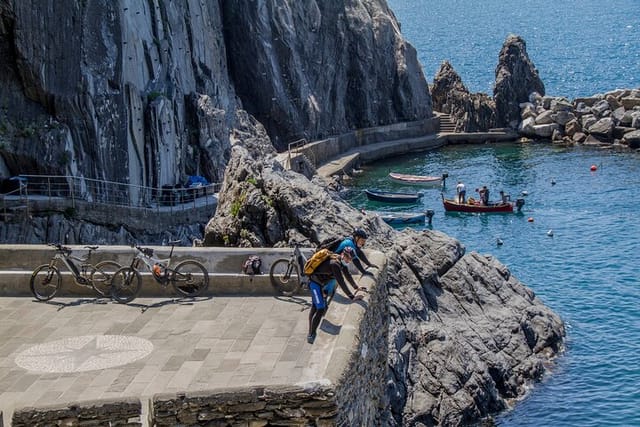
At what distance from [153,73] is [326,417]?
40.5 metres

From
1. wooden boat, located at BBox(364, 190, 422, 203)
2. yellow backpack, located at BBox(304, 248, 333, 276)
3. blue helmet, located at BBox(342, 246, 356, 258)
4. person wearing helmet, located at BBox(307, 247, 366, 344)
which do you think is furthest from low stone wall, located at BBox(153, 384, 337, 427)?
wooden boat, located at BBox(364, 190, 422, 203)

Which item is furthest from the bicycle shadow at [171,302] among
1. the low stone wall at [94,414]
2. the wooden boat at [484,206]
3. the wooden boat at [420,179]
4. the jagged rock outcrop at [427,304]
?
the wooden boat at [420,179]

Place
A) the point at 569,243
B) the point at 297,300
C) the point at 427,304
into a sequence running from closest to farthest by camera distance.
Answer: the point at 297,300 < the point at 427,304 < the point at 569,243

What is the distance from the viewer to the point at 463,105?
10931 cm

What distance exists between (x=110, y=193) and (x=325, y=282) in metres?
29.1

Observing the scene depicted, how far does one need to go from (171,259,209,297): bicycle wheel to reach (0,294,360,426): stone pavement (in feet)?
1.10

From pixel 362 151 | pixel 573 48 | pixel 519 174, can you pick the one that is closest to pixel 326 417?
pixel 519 174

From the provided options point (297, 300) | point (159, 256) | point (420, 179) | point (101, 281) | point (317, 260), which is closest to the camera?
point (317, 260)

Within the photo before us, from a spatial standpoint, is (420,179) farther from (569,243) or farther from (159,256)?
(159,256)

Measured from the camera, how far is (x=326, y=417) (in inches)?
637

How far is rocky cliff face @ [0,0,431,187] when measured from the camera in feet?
145

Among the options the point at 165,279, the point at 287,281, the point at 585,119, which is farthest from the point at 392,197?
the point at 165,279

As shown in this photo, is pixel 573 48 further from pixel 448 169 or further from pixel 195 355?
pixel 195 355

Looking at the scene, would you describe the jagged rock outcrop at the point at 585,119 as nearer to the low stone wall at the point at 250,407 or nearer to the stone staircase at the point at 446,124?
the stone staircase at the point at 446,124
